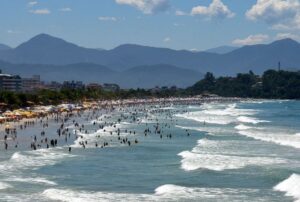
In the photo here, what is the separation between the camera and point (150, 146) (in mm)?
60844

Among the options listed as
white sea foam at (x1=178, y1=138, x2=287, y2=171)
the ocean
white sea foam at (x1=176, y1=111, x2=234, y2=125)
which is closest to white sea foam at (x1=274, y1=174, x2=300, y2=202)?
the ocean

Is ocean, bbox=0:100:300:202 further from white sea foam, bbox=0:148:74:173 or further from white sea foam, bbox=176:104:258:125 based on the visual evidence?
white sea foam, bbox=176:104:258:125

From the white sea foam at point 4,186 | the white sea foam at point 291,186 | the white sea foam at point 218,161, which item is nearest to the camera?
the white sea foam at point 291,186

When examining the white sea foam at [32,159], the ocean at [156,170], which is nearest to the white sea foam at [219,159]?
the ocean at [156,170]

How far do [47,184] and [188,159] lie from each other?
48.5 feet

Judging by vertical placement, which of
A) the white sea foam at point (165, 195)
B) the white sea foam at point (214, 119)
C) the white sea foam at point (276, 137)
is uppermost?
the white sea foam at point (214, 119)

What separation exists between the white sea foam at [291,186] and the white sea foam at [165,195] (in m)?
1.78

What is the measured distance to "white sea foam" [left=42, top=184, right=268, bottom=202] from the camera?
33406 millimetres

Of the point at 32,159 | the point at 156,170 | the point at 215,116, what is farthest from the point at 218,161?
the point at 215,116

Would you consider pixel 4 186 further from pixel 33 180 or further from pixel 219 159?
pixel 219 159

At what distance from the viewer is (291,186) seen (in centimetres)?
3694

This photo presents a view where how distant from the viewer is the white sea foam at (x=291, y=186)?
3528 centimetres

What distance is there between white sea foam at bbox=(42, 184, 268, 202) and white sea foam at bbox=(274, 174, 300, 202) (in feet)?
5.84

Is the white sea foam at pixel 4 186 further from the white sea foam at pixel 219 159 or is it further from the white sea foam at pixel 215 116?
the white sea foam at pixel 215 116
